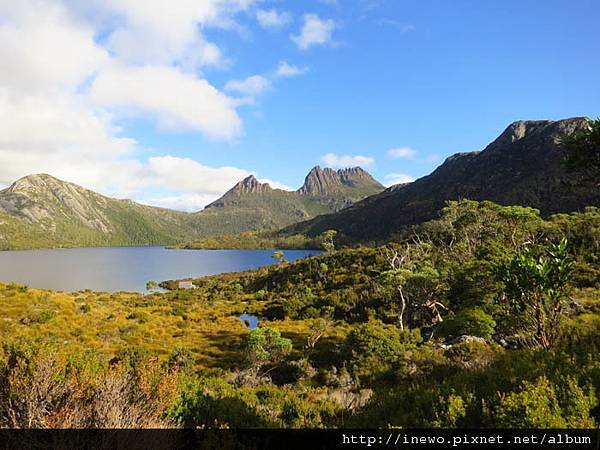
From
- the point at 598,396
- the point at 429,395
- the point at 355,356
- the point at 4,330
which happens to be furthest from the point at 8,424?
the point at 4,330

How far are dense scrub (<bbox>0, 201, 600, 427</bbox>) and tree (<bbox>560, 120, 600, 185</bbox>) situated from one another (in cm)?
281

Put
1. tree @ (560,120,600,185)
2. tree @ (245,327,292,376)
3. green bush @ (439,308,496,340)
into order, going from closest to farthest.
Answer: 1. tree @ (560,120,600,185)
2. green bush @ (439,308,496,340)
3. tree @ (245,327,292,376)

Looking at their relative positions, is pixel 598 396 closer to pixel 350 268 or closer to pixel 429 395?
pixel 429 395

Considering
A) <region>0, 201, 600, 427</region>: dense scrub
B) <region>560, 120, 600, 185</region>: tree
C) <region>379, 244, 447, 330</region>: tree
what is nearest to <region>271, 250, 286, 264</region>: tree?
<region>0, 201, 600, 427</region>: dense scrub

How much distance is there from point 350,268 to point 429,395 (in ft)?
211

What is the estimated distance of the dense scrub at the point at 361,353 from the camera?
6.11 m

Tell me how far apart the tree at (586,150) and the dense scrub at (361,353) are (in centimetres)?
281

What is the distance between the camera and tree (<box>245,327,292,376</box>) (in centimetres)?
2189

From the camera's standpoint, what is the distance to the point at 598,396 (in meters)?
5.91

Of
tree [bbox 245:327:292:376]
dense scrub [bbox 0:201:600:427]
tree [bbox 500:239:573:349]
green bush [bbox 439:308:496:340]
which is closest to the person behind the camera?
dense scrub [bbox 0:201:600:427]

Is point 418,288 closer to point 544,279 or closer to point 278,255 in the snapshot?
point 544,279

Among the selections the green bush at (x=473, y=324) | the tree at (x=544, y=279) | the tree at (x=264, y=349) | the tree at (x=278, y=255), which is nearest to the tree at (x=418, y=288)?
the green bush at (x=473, y=324)

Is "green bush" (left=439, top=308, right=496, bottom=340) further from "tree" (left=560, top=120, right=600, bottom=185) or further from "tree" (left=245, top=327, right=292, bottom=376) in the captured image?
"tree" (left=245, top=327, right=292, bottom=376)

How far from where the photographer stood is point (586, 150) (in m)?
11.1
